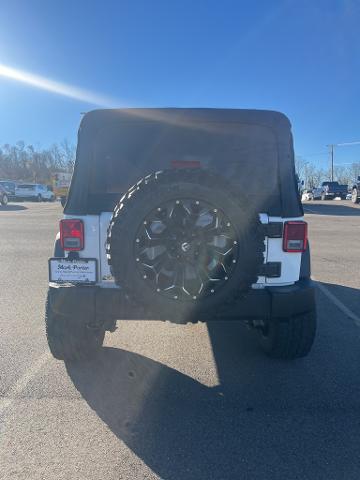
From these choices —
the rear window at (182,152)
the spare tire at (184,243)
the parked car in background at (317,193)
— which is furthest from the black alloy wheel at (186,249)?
the parked car in background at (317,193)

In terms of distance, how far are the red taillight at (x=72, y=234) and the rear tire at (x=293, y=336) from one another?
173 centimetres

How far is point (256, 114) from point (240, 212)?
103 cm

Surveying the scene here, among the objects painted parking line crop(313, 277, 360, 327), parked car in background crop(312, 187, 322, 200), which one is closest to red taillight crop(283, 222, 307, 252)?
painted parking line crop(313, 277, 360, 327)

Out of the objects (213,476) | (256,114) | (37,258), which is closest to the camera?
(213,476)

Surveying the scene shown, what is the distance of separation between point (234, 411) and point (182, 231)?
1.36m

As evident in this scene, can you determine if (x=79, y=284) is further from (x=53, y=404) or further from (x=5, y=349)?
(x=5, y=349)

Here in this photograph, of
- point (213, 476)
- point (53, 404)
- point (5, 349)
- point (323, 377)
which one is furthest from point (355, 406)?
point (5, 349)

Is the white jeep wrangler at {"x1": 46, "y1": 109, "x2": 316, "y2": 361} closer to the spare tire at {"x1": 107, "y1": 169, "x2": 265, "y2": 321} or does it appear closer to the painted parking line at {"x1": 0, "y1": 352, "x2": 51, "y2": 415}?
the spare tire at {"x1": 107, "y1": 169, "x2": 265, "y2": 321}

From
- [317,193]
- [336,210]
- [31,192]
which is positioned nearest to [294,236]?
[336,210]

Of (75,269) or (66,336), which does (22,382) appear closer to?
(66,336)

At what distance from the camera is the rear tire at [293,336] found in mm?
3352

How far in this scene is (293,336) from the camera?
3.38 m

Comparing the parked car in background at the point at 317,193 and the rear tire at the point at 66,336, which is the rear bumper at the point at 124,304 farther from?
the parked car in background at the point at 317,193

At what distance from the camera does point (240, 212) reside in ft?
8.59
